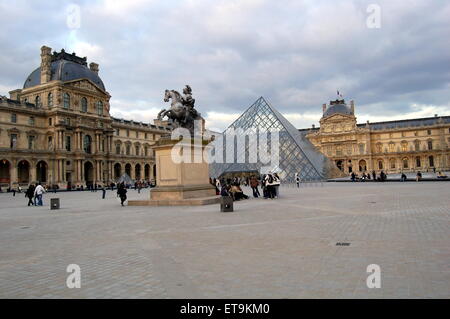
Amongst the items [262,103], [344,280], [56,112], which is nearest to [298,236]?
[344,280]

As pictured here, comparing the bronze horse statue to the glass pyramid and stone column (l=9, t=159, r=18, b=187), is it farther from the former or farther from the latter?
stone column (l=9, t=159, r=18, b=187)

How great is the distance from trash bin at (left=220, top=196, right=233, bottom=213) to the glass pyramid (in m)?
25.7

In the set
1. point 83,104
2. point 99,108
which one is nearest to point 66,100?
point 83,104

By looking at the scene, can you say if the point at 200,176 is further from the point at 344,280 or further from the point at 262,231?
the point at 344,280

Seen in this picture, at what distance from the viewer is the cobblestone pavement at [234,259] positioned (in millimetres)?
3651

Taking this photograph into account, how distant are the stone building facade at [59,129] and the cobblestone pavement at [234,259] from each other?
44.9m

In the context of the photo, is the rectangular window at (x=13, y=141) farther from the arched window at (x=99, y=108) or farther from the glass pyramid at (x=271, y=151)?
the glass pyramid at (x=271, y=151)

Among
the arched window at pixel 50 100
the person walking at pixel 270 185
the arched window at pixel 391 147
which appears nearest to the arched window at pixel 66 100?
the arched window at pixel 50 100

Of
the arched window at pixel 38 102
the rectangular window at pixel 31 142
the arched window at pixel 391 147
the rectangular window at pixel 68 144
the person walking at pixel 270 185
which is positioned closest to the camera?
the person walking at pixel 270 185

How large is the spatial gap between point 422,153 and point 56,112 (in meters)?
75.6

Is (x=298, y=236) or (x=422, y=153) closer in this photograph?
(x=298, y=236)

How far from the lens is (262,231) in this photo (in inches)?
283
